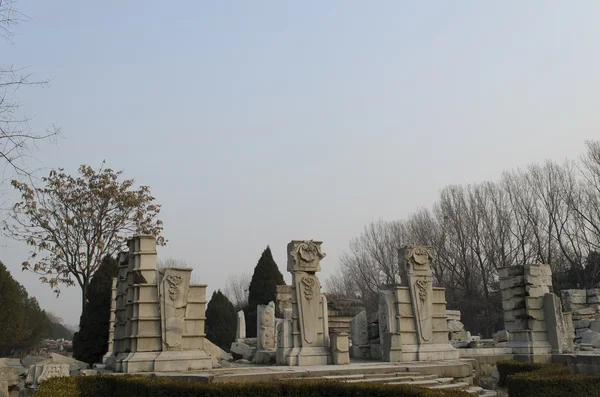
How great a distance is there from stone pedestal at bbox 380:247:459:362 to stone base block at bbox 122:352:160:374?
639cm

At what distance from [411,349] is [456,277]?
29.0 metres

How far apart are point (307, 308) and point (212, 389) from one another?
5878 millimetres

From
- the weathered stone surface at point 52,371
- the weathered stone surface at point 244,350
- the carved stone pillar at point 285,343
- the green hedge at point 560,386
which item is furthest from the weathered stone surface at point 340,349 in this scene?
the weathered stone surface at point 52,371

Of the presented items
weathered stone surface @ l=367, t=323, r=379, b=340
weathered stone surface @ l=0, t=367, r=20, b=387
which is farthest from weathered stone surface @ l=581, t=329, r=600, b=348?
weathered stone surface @ l=0, t=367, r=20, b=387

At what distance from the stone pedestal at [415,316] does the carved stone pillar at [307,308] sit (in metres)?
1.88

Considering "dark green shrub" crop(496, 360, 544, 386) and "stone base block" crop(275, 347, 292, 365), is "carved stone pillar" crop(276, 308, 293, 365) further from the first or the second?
"dark green shrub" crop(496, 360, 544, 386)

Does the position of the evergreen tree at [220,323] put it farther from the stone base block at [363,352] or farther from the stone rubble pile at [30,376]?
the stone rubble pile at [30,376]

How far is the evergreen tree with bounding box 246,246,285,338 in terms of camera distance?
36831mm

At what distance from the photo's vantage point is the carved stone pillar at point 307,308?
14375 millimetres

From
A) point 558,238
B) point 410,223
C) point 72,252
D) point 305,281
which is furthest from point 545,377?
point 410,223

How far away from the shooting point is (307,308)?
14.8 metres

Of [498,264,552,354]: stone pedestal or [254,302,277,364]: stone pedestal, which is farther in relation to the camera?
[254,302,277,364]: stone pedestal

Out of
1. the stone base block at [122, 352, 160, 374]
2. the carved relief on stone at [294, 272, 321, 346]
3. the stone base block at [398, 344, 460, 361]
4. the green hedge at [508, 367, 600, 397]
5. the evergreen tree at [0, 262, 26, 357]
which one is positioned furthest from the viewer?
the evergreen tree at [0, 262, 26, 357]

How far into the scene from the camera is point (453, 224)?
41062 mm
